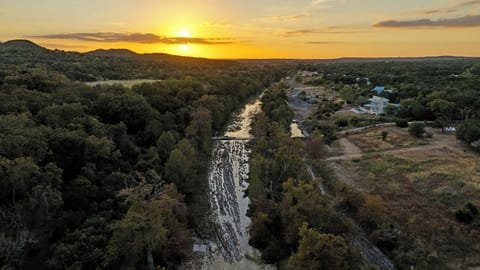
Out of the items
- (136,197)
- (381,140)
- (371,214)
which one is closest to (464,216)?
(371,214)

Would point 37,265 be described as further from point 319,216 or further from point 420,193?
point 420,193

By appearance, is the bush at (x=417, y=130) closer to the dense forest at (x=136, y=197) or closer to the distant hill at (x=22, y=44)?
the dense forest at (x=136, y=197)

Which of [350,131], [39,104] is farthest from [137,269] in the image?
[350,131]

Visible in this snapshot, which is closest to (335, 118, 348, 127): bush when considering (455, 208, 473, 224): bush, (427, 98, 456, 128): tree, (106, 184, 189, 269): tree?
(427, 98, 456, 128): tree

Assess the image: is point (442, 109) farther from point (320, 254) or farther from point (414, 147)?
point (320, 254)

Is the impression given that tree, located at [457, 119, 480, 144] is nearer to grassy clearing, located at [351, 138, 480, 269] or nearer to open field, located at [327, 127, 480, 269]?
open field, located at [327, 127, 480, 269]
